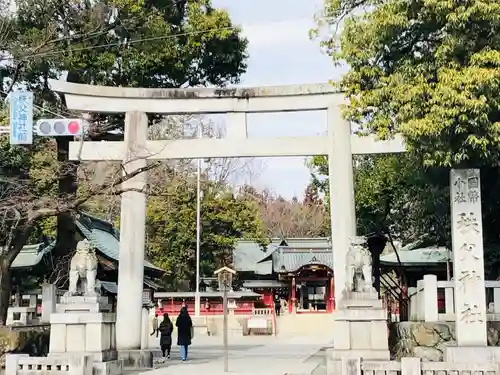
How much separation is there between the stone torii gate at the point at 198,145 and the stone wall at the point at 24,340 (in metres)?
2.04

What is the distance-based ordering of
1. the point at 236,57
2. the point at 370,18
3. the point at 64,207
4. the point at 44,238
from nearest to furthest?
the point at 370,18, the point at 64,207, the point at 236,57, the point at 44,238

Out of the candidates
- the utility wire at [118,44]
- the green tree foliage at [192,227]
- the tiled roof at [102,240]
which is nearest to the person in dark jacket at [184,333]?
the tiled roof at [102,240]

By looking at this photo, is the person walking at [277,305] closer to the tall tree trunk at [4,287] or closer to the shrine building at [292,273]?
the shrine building at [292,273]

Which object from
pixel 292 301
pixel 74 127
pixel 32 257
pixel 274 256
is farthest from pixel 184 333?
pixel 274 256

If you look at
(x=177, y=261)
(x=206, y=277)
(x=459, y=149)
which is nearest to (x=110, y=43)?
(x=459, y=149)

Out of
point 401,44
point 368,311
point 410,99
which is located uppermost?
point 401,44

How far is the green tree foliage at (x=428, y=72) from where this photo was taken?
10.8 meters

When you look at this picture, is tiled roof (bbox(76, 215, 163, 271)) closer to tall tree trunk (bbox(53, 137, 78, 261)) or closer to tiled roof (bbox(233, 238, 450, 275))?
tall tree trunk (bbox(53, 137, 78, 261))

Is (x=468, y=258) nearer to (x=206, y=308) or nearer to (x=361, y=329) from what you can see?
(x=361, y=329)

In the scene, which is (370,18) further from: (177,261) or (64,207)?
(177,261)

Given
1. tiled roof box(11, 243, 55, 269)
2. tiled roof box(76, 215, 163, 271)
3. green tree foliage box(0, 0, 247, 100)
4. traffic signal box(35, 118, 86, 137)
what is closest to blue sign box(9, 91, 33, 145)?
traffic signal box(35, 118, 86, 137)

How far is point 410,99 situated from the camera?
11320mm

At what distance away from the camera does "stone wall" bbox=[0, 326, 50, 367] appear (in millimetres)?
15174

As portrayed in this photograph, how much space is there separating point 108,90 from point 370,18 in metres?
7.93
